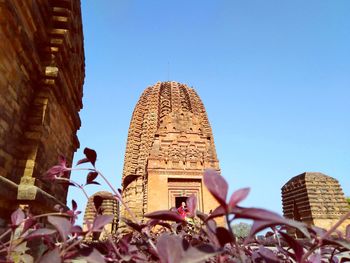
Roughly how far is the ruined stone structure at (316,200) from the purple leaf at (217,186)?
13.5 m

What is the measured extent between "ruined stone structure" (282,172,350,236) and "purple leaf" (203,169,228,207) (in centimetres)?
1348

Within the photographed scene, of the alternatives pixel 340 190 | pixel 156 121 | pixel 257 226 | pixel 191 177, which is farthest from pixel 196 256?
pixel 156 121

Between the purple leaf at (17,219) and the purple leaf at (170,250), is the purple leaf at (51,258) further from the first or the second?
the purple leaf at (17,219)

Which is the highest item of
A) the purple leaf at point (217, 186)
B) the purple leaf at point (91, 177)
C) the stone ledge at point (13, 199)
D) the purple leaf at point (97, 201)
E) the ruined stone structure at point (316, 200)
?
the ruined stone structure at point (316, 200)

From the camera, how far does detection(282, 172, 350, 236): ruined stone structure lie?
11906 mm

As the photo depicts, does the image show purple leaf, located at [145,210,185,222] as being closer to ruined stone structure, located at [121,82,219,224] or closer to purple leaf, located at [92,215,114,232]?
purple leaf, located at [92,215,114,232]

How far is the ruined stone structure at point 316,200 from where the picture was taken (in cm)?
1191

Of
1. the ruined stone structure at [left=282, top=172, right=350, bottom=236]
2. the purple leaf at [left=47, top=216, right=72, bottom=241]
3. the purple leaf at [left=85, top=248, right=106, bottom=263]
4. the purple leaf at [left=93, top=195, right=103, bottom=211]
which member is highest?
the ruined stone structure at [left=282, top=172, right=350, bottom=236]

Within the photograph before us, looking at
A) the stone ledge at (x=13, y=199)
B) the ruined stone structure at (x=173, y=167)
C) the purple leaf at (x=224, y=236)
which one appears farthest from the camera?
the ruined stone structure at (x=173, y=167)

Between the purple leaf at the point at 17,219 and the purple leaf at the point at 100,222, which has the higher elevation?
the purple leaf at the point at 17,219

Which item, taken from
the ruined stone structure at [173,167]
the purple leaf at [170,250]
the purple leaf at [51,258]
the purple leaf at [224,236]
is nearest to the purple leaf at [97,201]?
the purple leaf at [51,258]

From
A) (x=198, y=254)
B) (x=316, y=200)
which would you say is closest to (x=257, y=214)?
(x=198, y=254)

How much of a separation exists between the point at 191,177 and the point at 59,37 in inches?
381

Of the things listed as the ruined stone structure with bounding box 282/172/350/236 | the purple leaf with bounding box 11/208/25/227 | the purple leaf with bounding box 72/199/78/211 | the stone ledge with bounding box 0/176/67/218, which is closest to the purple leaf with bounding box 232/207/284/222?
the purple leaf with bounding box 11/208/25/227
